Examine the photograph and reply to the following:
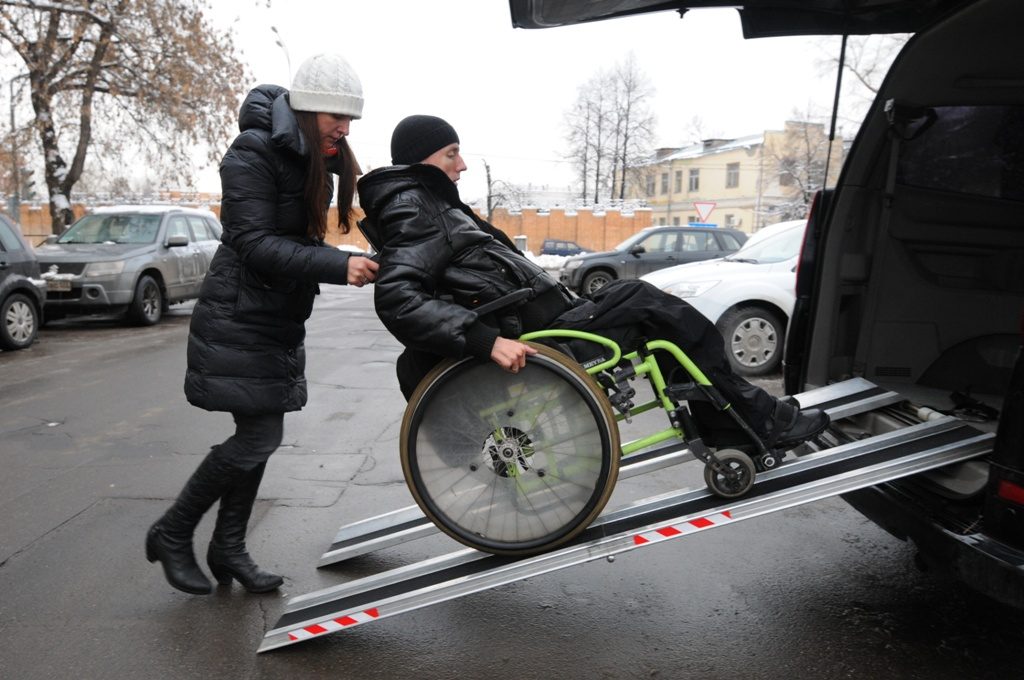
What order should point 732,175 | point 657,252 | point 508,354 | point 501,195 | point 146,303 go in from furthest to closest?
point 732,175, point 501,195, point 657,252, point 146,303, point 508,354

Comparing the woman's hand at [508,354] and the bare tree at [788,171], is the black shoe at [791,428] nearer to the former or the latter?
the woman's hand at [508,354]

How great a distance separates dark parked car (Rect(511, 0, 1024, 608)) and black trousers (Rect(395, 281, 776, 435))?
65 cm

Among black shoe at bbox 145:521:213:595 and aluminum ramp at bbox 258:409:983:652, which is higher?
aluminum ramp at bbox 258:409:983:652

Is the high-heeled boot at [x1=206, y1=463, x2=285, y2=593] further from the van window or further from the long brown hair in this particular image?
the van window

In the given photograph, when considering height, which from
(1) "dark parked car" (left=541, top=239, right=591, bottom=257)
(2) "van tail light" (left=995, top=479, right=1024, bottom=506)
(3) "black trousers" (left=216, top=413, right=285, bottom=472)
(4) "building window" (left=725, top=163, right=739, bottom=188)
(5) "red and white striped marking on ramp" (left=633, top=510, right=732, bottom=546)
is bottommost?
(1) "dark parked car" (left=541, top=239, right=591, bottom=257)

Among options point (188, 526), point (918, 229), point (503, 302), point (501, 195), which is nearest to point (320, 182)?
point (503, 302)

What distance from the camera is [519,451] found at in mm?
2861

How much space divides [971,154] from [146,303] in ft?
39.0

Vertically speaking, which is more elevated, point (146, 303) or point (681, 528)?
point (681, 528)

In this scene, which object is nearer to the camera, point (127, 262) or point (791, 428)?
point (791, 428)

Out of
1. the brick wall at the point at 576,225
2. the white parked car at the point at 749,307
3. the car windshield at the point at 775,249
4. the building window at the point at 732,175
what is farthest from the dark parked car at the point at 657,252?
→ the building window at the point at 732,175

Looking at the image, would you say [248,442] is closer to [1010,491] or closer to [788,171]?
[1010,491]

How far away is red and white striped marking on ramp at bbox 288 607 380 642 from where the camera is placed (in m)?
2.77

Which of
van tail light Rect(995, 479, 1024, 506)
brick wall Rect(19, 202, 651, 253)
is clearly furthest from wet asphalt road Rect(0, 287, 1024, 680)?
brick wall Rect(19, 202, 651, 253)
